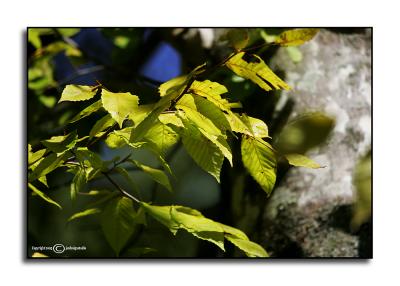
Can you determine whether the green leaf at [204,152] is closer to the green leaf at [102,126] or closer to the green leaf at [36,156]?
the green leaf at [102,126]

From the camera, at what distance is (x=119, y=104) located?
25.1 inches

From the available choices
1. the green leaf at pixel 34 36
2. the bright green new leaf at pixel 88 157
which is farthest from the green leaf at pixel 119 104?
the green leaf at pixel 34 36

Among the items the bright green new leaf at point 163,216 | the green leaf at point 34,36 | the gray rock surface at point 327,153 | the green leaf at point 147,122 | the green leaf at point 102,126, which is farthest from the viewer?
the green leaf at point 34,36

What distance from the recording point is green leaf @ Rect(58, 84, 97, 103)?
0.68 m

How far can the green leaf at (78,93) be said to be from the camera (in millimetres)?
676

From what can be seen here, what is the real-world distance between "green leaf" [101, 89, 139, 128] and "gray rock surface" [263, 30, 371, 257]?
0.85m

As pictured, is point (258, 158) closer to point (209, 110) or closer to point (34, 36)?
point (209, 110)

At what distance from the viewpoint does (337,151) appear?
4.68 ft

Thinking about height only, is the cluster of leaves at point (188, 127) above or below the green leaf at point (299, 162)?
above

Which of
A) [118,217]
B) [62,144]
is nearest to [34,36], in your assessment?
[118,217]

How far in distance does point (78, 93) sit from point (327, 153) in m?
0.88

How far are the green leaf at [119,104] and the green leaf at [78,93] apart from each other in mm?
37

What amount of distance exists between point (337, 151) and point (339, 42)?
323mm
